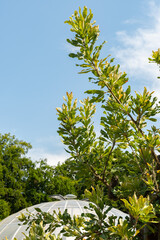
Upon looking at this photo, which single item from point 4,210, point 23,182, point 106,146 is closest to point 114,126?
point 106,146

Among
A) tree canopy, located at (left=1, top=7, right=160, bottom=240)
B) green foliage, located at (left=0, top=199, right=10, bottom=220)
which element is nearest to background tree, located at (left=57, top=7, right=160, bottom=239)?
tree canopy, located at (left=1, top=7, right=160, bottom=240)

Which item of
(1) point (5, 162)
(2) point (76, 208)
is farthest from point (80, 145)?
(1) point (5, 162)

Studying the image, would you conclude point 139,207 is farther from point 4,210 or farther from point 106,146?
point 4,210

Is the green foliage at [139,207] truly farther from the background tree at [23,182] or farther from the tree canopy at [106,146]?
the background tree at [23,182]

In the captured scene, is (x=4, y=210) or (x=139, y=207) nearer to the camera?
(x=139, y=207)

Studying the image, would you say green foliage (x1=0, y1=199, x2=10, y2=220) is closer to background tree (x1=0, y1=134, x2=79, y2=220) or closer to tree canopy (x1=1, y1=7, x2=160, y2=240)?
background tree (x1=0, y1=134, x2=79, y2=220)

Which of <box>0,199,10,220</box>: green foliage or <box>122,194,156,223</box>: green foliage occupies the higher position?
<box>122,194,156,223</box>: green foliage

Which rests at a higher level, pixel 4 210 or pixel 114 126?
pixel 114 126

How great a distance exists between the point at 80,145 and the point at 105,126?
424mm

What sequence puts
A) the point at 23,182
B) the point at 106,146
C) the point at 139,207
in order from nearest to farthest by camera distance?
the point at 139,207
the point at 106,146
the point at 23,182

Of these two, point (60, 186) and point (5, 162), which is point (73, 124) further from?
point (5, 162)

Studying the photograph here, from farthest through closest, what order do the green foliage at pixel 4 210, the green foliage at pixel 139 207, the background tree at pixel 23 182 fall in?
the background tree at pixel 23 182 < the green foliage at pixel 4 210 < the green foliage at pixel 139 207

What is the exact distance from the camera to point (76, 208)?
14156mm

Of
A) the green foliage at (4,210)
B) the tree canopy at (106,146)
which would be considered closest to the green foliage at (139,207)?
the tree canopy at (106,146)
